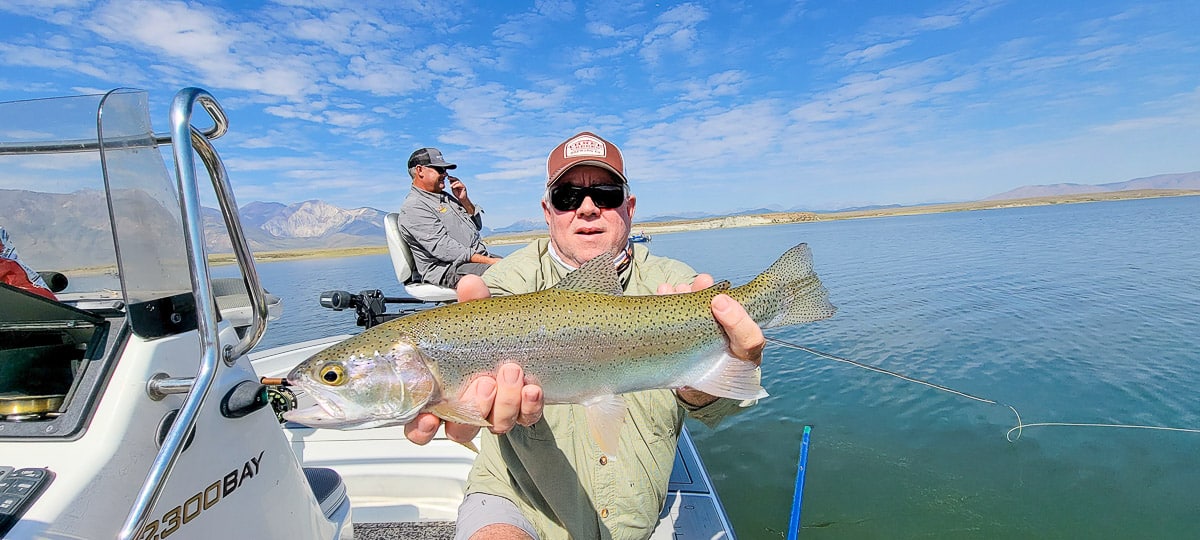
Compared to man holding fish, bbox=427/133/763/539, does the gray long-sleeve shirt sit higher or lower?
higher

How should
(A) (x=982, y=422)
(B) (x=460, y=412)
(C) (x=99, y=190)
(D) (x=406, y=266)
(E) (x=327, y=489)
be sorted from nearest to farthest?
(C) (x=99, y=190)
(B) (x=460, y=412)
(E) (x=327, y=489)
(D) (x=406, y=266)
(A) (x=982, y=422)

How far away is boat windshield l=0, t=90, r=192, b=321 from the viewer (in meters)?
2.44

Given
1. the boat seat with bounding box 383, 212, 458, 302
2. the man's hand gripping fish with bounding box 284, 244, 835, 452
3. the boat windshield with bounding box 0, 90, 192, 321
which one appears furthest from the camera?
the boat seat with bounding box 383, 212, 458, 302

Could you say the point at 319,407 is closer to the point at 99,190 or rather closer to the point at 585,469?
the point at 99,190

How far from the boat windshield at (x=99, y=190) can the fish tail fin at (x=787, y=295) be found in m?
3.01

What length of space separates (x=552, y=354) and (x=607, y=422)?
0.49 meters

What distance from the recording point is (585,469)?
3.56 meters

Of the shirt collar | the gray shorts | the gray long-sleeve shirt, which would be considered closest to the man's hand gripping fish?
the gray shorts

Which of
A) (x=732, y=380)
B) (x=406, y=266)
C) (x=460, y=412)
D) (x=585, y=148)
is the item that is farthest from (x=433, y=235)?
(x=732, y=380)

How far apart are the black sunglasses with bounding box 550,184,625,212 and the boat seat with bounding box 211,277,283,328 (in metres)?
2.03

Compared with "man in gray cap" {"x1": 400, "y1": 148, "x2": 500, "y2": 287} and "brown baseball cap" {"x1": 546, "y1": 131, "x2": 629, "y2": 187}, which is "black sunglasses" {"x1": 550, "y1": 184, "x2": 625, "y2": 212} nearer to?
"brown baseball cap" {"x1": 546, "y1": 131, "x2": 629, "y2": 187}

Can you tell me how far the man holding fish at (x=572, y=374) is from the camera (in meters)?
2.96

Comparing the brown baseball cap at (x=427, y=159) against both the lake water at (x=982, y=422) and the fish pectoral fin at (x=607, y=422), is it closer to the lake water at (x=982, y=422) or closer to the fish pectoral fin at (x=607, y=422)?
the lake water at (x=982, y=422)

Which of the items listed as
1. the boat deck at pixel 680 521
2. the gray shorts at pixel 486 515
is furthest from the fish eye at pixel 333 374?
the boat deck at pixel 680 521
